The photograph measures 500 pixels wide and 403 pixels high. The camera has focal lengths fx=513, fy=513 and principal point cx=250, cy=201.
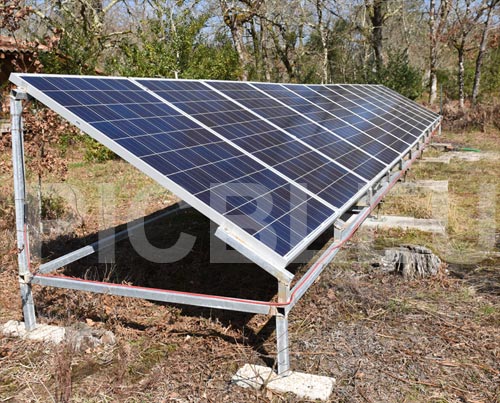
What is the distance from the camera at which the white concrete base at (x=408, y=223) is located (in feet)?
28.6

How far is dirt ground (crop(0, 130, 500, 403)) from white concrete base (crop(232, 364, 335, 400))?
0.25ft

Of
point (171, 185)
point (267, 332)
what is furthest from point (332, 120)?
point (171, 185)

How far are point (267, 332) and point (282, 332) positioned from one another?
4.12 feet

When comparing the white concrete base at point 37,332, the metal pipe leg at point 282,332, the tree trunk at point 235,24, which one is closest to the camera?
the metal pipe leg at point 282,332

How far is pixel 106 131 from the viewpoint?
447 centimetres

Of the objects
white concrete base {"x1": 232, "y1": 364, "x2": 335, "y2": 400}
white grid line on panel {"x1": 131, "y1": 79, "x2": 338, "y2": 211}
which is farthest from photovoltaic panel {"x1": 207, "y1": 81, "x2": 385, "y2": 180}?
white concrete base {"x1": 232, "y1": 364, "x2": 335, "y2": 400}

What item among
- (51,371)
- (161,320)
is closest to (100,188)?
(161,320)

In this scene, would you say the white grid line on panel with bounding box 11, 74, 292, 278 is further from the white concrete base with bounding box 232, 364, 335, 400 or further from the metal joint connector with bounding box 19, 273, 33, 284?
the metal joint connector with bounding box 19, 273, 33, 284

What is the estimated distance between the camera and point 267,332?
17.9 ft

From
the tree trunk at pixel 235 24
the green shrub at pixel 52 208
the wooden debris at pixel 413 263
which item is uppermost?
the tree trunk at pixel 235 24

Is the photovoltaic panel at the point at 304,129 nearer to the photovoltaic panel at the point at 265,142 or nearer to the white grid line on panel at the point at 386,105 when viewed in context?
the photovoltaic panel at the point at 265,142

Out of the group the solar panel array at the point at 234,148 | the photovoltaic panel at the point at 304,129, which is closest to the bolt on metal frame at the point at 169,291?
the solar panel array at the point at 234,148

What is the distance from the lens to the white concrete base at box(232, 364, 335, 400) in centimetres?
416

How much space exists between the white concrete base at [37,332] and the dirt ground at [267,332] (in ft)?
0.34
